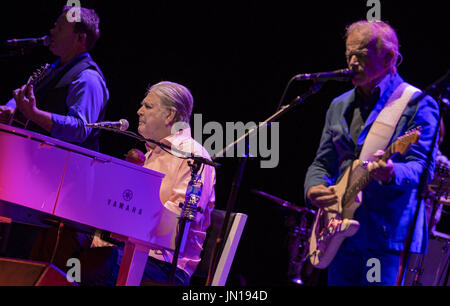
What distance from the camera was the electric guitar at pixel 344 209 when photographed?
2.53 meters

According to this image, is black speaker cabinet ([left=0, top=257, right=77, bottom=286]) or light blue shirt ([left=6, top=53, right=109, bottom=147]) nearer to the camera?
black speaker cabinet ([left=0, top=257, right=77, bottom=286])

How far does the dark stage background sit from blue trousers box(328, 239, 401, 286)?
2.93 m

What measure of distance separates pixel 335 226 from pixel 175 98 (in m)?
1.41

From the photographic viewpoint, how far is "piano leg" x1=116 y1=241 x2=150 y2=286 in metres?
2.55

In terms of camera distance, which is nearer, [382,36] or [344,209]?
[344,209]

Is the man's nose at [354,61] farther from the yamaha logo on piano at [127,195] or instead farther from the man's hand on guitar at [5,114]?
the man's hand on guitar at [5,114]

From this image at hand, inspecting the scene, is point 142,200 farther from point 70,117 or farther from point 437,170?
point 437,170

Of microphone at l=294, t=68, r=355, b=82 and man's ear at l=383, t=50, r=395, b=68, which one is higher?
man's ear at l=383, t=50, r=395, b=68

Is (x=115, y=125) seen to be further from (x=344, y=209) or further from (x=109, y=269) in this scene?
(x=344, y=209)

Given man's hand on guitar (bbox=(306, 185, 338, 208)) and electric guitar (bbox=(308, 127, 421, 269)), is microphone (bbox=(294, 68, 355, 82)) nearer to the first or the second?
electric guitar (bbox=(308, 127, 421, 269))

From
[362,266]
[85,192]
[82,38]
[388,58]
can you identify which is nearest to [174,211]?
[85,192]

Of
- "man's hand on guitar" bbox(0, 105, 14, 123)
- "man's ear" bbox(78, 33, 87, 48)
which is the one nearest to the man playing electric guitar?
"man's ear" bbox(78, 33, 87, 48)

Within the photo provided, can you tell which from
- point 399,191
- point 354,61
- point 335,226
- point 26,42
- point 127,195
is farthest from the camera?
point 26,42

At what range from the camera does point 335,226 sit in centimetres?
271
